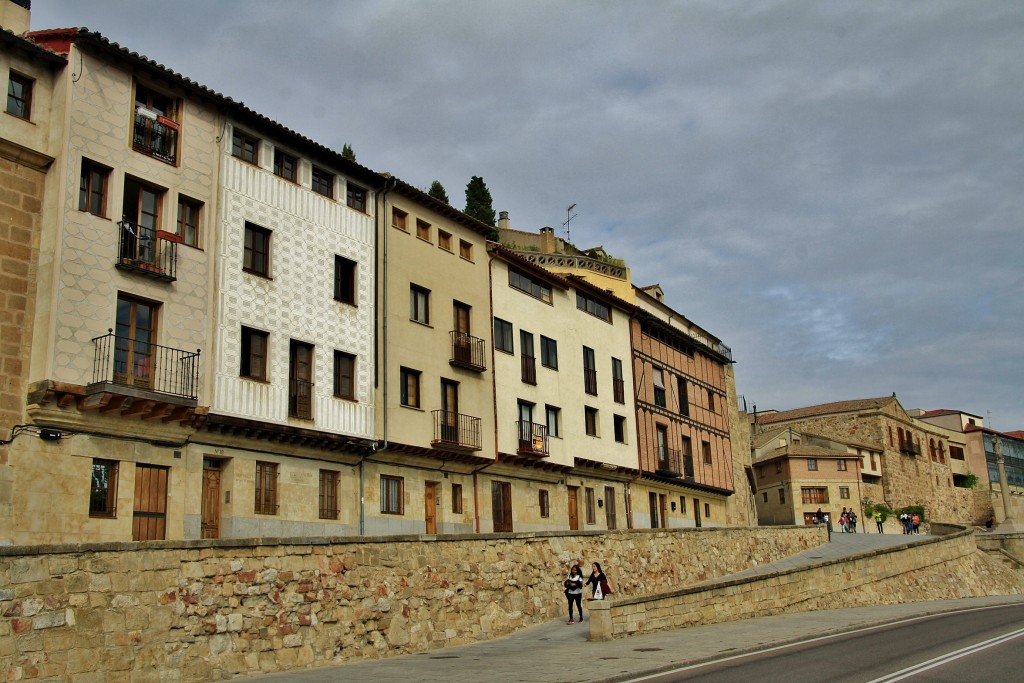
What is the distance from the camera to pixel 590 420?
39.9m

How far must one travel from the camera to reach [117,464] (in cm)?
2105

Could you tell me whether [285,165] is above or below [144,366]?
above

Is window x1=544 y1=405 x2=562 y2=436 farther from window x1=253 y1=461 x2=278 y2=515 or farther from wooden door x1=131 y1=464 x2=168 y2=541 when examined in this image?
wooden door x1=131 y1=464 x2=168 y2=541

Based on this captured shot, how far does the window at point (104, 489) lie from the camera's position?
20469 mm

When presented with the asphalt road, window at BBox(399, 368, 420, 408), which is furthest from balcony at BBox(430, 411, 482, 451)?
the asphalt road

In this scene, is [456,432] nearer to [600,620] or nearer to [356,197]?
[356,197]

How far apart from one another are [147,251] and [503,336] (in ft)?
50.8

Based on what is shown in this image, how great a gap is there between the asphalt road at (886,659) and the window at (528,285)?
18284 mm

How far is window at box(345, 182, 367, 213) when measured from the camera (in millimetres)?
29094

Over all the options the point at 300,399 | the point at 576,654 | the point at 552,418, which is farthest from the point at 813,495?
the point at 576,654

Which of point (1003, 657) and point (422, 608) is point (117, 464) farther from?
point (1003, 657)

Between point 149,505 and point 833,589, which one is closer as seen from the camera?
point 149,505

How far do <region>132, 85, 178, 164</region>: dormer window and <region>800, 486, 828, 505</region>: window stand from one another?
58410mm

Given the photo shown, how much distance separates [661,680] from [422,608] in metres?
8.02
